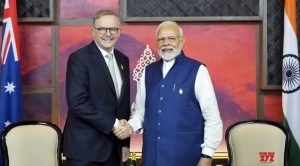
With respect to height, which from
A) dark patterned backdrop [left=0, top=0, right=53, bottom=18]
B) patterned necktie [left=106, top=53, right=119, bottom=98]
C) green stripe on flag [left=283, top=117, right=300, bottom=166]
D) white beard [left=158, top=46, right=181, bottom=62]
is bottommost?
green stripe on flag [left=283, top=117, right=300, bottom=166]

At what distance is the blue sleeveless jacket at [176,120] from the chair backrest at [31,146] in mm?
1081

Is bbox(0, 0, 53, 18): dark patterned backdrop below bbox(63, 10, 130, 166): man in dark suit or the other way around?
the other way around

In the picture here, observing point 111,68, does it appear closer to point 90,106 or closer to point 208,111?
point 90,106

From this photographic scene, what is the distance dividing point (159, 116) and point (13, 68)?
1607 millimetres

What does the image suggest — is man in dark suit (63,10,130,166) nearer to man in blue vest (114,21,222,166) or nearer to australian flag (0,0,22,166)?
man in blue vest (114,21,222,166)

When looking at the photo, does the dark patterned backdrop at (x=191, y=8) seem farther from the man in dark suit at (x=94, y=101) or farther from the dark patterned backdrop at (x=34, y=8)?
the man in dark suit at (x=94, y=101)

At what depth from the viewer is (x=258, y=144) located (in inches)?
123

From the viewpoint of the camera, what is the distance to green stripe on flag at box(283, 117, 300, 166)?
10.8 feet

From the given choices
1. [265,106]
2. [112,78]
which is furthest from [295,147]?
[112,78]

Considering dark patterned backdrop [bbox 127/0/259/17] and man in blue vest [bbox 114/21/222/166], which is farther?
dark patterned backdrop [bbox 127/0/259/17]

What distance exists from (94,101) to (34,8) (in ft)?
5.20

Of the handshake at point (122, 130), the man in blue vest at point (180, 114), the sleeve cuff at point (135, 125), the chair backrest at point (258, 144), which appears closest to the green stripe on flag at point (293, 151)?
the chair backrest at point (258, 144)

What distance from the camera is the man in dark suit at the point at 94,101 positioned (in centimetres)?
222

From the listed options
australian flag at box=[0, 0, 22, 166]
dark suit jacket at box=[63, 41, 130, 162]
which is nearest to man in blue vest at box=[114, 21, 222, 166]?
dark suit jacket at box=[63, 41, 130, 162]
